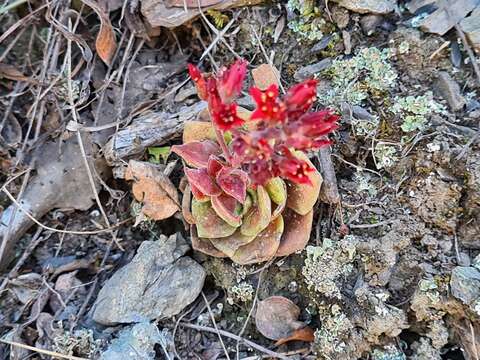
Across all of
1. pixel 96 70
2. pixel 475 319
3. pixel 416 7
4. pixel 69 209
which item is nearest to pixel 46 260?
pixel 69 209

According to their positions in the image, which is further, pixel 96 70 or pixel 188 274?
pixel 96 70

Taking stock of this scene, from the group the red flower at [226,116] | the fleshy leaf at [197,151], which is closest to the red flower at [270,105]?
the red flower at [226,116]

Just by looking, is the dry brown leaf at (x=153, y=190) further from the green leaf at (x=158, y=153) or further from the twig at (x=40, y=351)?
the twig at (x=40, y=351)

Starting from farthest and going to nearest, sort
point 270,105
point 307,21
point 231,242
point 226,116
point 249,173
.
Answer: point 307,21, point 231,242, point 249,173, point 226,116, point 270,105

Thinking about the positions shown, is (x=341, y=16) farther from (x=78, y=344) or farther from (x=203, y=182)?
(x=78, y=344)

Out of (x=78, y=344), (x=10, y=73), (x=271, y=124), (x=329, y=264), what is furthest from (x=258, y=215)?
(x=10, y=73)

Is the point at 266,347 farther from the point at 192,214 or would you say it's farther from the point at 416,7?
the point at 416,7
